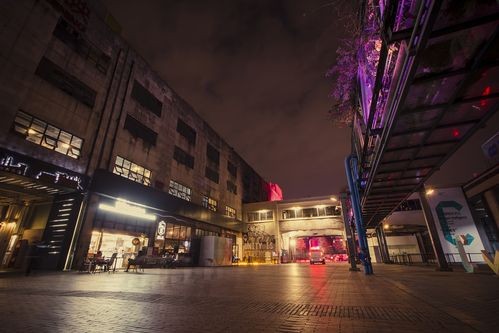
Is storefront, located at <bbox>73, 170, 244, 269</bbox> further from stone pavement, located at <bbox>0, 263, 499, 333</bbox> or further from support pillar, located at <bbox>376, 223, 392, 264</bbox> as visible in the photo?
support pillar, located at <bbox>376, 223, 392, 264</bbox>

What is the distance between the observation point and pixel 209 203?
1310 inches

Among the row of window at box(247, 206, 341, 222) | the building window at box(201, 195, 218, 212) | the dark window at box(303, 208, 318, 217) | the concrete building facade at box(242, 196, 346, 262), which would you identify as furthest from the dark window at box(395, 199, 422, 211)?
the building window at box(201, 195, 218, 212)

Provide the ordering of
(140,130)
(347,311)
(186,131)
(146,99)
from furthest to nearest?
(186,131)
(146,99)
(140,130)
(347,311)

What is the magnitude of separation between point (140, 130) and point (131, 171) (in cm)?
435

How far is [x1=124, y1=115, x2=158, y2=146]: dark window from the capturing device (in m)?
21.5

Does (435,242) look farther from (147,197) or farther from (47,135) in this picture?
(47,135)

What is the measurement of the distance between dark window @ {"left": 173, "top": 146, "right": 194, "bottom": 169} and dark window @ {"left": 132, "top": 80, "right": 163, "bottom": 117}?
186 inches

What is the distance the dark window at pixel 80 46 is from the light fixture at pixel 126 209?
11.0 m

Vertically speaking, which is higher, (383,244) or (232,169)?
(232,169)

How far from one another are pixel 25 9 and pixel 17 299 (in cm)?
1843

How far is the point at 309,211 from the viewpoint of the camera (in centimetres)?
4097

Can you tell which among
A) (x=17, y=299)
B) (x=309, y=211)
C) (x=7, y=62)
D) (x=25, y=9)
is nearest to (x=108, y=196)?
(x=7, y=62)

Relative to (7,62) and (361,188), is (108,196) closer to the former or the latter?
(7,62)

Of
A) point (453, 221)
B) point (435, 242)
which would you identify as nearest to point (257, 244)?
point (453, 221)
